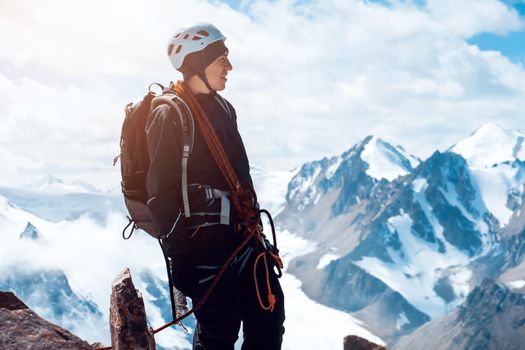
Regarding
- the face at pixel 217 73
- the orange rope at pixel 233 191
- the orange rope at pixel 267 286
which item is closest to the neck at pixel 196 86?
the face at pixel 217 73

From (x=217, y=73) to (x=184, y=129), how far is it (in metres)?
1.30

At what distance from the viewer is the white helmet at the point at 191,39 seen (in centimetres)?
Answer: 1012

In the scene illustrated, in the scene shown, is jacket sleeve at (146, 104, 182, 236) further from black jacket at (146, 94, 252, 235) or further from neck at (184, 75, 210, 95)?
neck at (184, 75, 210, 95)

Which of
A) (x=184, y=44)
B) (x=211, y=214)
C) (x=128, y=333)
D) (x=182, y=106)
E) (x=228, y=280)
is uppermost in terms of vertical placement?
(x=184, y=44)

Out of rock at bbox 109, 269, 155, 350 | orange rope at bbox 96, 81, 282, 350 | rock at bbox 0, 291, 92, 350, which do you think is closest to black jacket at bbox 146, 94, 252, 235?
orange rope at bbox 96, 81, 282, 350

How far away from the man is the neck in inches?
0.5

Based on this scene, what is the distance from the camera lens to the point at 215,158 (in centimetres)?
973

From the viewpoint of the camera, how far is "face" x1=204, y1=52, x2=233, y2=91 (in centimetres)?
1021

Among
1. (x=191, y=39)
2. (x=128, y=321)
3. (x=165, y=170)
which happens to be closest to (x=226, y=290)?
(x=128, y=321)

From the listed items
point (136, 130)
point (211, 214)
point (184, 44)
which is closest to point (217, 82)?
point (184, 44)

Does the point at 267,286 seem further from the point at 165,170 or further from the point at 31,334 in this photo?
the point at 31,334

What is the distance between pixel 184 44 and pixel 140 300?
13.2 ft

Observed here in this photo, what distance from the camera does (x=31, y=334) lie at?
8273 millimetres

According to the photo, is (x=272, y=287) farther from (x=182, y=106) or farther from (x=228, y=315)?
(x=182, y=106)
